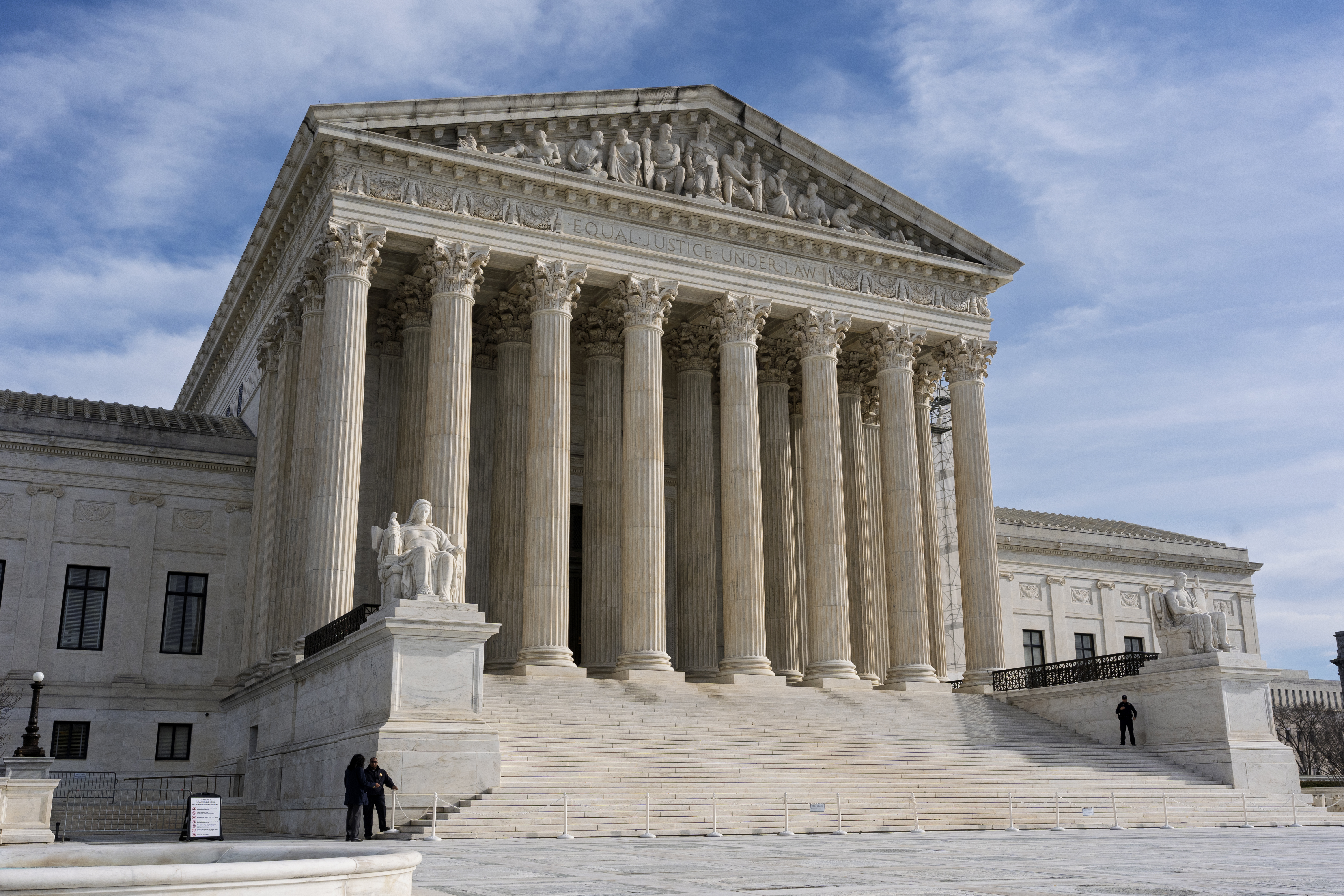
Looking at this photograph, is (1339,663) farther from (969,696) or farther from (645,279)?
(645,279)

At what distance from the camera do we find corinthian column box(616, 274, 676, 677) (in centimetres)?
3644

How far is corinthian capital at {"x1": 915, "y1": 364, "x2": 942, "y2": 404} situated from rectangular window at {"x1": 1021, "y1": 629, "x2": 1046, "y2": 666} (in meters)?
18.0

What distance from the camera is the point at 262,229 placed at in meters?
41.7

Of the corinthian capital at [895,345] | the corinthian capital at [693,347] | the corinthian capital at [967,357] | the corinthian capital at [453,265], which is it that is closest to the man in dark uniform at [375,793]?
the corinthian capital at [453,265]

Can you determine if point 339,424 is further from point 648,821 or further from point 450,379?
point 648,821

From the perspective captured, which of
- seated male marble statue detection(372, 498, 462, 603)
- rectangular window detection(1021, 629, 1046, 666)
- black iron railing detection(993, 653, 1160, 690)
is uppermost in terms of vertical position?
rectangular window detection(1021, 629, 1046, 666)

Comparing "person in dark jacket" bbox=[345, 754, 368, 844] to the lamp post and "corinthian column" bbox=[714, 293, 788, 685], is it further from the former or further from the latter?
"corinthian column" bbox=[714, 293, 788, 685]

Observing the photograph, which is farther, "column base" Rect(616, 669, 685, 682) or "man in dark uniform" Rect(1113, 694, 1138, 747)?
"column base" Rect(616, 669, 685, 682)

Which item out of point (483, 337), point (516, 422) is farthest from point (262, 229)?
point (516, 422)

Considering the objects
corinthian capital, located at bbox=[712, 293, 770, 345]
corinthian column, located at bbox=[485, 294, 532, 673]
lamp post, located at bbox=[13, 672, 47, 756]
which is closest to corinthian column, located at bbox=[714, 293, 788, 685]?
corinthian capital, located at bbox=[712, 293, 770, 345]

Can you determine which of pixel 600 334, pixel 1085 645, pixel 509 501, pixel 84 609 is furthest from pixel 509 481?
pixel 1085 645

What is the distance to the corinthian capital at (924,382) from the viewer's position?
153 feet

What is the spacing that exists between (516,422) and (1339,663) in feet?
213

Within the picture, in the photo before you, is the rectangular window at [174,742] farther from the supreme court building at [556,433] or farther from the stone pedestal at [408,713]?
the stone pedestal at [408,713]
